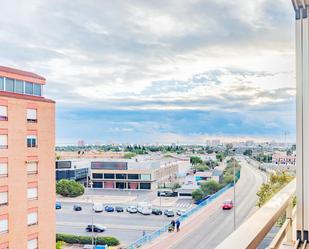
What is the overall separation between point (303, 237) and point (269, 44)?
1531mm

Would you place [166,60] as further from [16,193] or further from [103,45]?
[16,193]

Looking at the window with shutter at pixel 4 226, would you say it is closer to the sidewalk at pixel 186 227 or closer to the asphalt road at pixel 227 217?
the sidewalk at pixel 186 227

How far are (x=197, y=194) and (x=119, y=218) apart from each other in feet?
1.62

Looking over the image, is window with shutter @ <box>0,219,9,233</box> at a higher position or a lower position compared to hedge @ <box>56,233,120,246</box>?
higher

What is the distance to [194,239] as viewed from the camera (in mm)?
2156

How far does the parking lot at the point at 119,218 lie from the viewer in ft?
6.46

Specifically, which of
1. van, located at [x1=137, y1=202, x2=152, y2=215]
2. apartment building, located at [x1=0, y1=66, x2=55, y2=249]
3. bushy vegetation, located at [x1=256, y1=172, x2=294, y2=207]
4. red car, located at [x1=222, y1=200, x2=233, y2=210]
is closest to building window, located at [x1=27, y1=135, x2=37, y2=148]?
apartment building, located at [x1=0, y1=66, x2=55, y2=249]

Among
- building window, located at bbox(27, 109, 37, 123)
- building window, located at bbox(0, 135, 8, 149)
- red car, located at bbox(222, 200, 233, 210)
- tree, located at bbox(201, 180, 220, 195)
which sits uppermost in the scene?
building window, located at bbox(27, 109, 37, 123)

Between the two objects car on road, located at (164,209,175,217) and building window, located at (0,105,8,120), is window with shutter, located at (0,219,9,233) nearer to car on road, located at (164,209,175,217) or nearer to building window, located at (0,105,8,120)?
building window, located at (0,105,8,120)

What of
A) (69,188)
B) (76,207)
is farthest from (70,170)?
(76,207)

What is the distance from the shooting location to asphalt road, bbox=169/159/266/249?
81.0 inches

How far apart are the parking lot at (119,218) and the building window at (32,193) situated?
0.14 m

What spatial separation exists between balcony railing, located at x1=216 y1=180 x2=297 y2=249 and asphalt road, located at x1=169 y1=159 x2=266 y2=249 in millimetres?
172

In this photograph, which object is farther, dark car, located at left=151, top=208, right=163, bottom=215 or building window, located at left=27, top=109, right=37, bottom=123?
dark car, located at left=151, top=208, right=163, bottom=215
